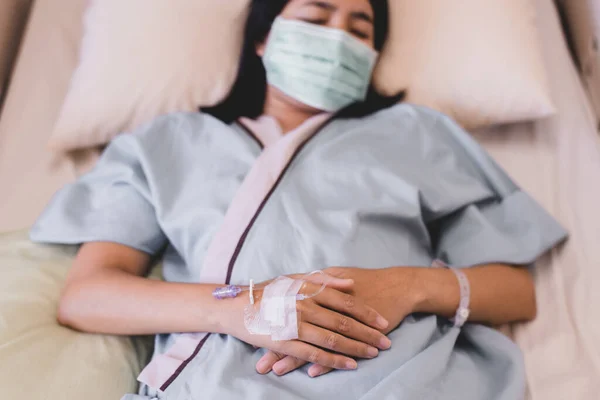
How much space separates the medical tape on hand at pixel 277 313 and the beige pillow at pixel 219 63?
660 mm

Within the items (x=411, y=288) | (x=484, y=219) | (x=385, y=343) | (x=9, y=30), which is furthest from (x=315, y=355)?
(x=9, y=30)

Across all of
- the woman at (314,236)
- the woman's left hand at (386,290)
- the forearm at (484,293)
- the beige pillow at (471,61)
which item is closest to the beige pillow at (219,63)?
the beige pillow at (471,61)

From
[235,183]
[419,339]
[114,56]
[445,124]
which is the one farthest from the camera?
[114,56]

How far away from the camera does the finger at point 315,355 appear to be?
2.64 feet

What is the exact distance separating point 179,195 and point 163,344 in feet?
0.91

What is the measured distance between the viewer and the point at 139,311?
0.90 m

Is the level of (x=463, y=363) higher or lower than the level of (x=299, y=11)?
lower

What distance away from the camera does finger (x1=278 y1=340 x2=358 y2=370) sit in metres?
0.81

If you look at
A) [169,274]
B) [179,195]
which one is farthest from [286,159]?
[169,274]

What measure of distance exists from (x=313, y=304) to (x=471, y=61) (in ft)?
2.56

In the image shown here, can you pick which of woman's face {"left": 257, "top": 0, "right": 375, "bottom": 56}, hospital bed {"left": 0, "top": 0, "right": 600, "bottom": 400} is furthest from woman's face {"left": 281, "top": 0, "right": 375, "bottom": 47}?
hospital bed {"left": 0, "top": 0, "right": 600, "bottom": 400}

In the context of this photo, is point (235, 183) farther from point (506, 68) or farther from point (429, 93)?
point (506, 68)

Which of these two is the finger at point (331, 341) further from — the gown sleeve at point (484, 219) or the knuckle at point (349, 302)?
the gown sleeve at point (484, 219)

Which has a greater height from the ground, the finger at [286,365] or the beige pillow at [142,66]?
the beige pillow at [142,66]
